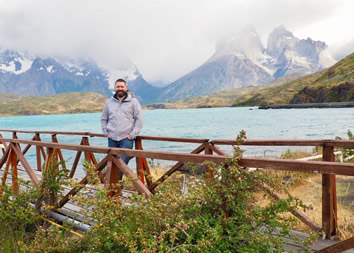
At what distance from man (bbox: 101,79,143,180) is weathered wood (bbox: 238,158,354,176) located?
346cm

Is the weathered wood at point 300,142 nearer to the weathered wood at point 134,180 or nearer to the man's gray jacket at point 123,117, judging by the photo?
the weathered wood at point 134,180

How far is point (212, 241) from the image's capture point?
2457mm

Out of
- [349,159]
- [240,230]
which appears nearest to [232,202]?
[240,230]

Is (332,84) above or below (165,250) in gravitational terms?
above

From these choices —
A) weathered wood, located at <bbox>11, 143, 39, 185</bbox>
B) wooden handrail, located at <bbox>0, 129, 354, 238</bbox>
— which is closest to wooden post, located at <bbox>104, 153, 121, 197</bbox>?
wooden handrail, located at <bbox>0, 129, 354, 238</bbox>

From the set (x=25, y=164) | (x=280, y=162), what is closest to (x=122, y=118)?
(x=25, y=164)

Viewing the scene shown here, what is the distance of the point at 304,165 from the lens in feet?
7.52

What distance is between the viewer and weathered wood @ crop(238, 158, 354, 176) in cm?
206

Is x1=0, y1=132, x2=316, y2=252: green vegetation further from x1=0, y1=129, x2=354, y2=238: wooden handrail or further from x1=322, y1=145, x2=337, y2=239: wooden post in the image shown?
x1=322, y1=145, x2=337, y2=239: wooden post

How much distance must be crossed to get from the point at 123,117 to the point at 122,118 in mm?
27

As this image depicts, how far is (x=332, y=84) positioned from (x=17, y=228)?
121401mm

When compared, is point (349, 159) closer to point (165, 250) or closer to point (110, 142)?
point (110, 142)

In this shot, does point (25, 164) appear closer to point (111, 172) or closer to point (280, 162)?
point (111, 172)

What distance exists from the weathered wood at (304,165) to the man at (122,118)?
3.46 metres
